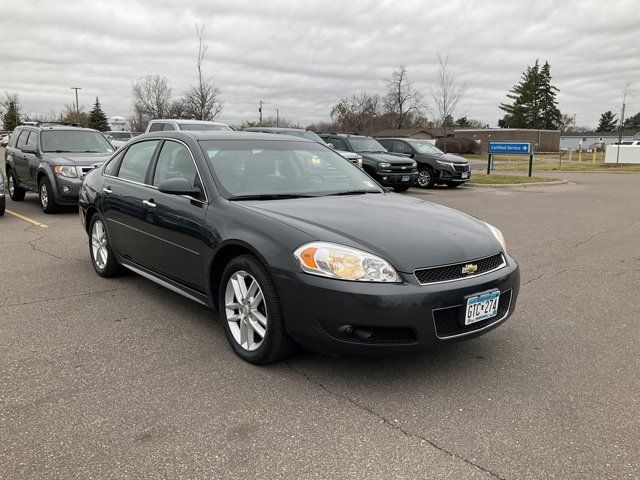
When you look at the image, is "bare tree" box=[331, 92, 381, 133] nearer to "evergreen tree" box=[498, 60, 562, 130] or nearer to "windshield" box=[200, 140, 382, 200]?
"evergreen tree" box=[498, 60, 562, 130]

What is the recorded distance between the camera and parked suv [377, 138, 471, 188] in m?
17.5

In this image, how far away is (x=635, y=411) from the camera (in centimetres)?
305

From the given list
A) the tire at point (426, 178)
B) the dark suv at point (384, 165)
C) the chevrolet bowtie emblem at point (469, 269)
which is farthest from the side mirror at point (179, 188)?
the tire at point (426, 178)

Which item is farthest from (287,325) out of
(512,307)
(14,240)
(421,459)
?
(14,240)

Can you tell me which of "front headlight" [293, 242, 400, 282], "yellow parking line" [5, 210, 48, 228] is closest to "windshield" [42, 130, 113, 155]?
"yellow parking line" [5, 210, 48, 228]

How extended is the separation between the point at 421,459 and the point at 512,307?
A: 151 cm

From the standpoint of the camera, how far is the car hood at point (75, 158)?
10.3m

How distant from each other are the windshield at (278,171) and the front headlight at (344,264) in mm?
1041

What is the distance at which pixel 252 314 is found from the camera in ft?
11.7

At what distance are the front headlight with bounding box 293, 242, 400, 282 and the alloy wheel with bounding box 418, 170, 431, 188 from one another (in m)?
15.3

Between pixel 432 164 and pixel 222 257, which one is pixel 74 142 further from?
pixel 432 164

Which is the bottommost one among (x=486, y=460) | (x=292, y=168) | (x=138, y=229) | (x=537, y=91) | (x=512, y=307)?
(x=486, y=460)

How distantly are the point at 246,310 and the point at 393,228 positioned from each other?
1.12 m

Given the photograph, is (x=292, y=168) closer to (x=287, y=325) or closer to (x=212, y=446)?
(x=287, y=325)
